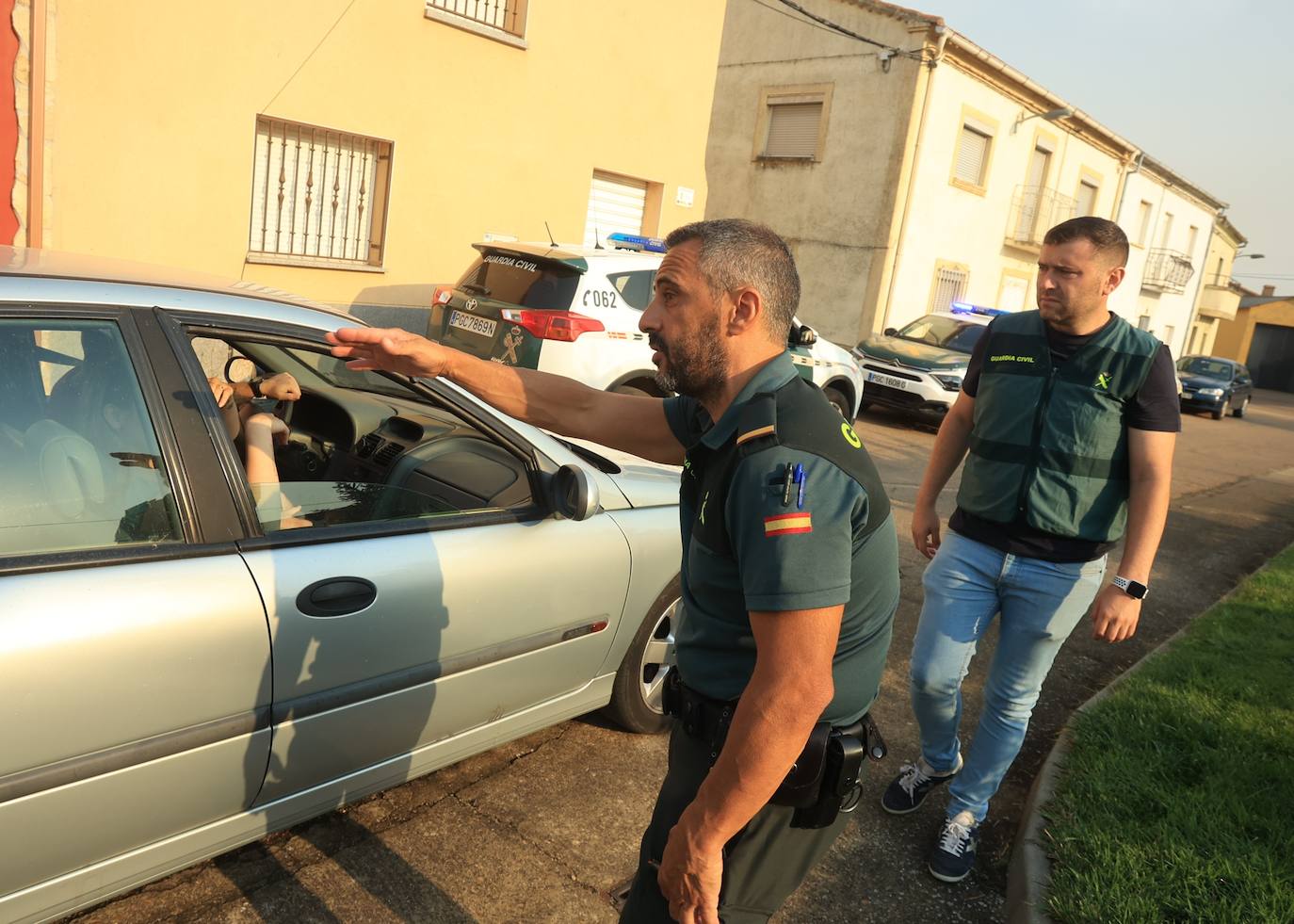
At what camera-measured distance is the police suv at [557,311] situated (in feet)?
22.7

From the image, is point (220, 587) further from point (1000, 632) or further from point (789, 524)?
point (1000, 632)

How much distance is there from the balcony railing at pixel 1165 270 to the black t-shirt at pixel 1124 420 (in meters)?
29.9

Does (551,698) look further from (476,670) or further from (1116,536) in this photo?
(1116,536)

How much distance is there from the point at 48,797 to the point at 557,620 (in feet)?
4.31

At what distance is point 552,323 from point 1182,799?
4948 mm

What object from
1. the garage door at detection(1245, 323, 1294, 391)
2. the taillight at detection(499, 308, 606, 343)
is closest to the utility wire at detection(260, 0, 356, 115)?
the taillight at detection(499, 308, 606, 343)

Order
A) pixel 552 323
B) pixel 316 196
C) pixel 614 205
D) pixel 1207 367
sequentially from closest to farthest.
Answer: pixel 552 323, pixel 316 196, pixel 614 205, pixel 1207 367

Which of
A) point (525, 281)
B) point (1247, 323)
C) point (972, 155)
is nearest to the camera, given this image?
point (525, 281)

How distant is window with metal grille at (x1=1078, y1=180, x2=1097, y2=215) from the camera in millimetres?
23312

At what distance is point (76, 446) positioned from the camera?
2035mm

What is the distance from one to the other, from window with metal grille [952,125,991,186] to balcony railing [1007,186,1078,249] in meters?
1.59

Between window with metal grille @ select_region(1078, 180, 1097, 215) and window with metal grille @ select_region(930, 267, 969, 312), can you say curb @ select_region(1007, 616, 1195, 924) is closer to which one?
window with metal grille @ select_region(930, 267, 969, 312)

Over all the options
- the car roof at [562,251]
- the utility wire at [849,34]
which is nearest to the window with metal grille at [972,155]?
the utility wire at [849,34]

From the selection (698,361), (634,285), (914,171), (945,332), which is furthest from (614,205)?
(698,361)
